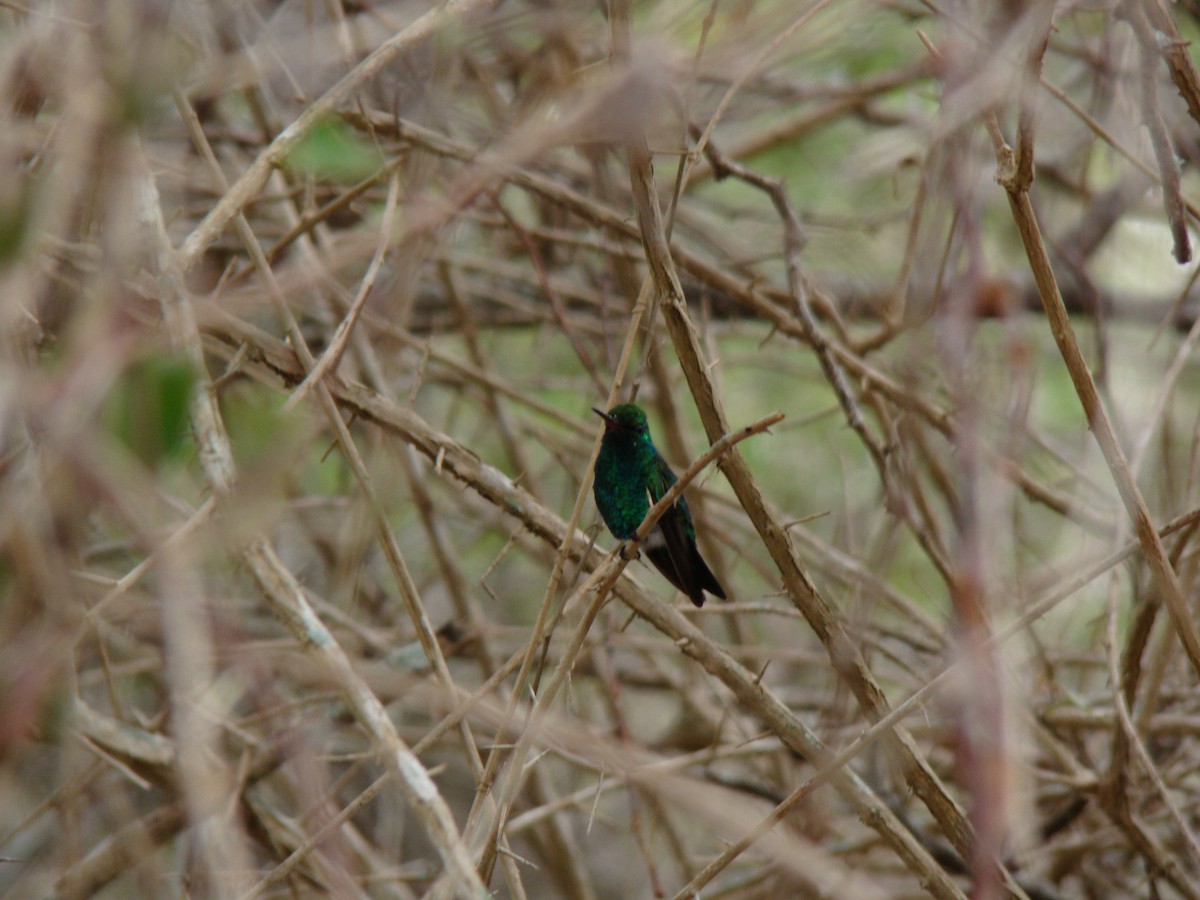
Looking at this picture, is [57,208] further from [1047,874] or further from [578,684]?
[578,684]

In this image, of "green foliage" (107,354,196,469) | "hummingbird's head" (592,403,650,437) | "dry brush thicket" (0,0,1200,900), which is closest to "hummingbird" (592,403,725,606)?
"hummingbird's head" (592,403,650,437)

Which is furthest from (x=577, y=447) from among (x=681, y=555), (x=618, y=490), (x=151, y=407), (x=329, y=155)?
(x=151, y=407)

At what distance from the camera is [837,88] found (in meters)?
5.07

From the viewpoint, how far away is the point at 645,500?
13.5 ft

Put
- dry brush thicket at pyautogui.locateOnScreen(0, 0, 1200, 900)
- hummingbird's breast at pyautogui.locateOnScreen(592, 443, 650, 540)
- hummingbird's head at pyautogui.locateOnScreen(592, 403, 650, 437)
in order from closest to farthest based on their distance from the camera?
dry brush thicket at pyautogui.locateOnScreen(0, 0, 1200, 900) < hummingbird's head at pyautogui.locateOnScreen(592, 403, 650, 437) < hummingbird's breast at pyautogui.locateOnScreen(592, 443, 650, 540)

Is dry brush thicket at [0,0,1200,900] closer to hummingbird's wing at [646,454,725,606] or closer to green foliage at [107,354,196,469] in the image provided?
green foliage at [107,354,196,469]

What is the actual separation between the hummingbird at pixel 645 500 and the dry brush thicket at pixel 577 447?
174 millimetres

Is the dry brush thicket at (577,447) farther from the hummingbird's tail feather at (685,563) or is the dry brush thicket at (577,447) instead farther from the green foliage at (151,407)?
the hummingbird's tail feather at (685,563)

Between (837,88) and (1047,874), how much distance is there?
3.18 meters

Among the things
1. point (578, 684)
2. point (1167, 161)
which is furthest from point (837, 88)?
point (1167, 161)

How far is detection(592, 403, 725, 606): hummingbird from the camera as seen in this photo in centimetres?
350

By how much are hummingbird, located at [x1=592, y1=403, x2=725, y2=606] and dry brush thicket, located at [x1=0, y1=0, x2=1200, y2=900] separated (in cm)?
17

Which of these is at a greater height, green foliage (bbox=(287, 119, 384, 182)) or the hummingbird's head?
green foliage (bbox=(287, 119, 384, 182))

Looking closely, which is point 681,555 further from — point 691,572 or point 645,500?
point 645,500
